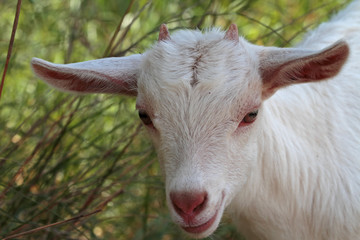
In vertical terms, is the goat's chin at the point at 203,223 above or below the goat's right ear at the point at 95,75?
below

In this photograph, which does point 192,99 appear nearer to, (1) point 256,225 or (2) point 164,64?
(2) point 164,64

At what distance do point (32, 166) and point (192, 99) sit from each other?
1.85 m

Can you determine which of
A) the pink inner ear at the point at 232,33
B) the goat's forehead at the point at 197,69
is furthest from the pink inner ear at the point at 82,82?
the pink inner ear at the point at 232,33

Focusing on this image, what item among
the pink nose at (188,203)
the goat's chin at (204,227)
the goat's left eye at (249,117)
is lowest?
the goat's chin at (204,227)

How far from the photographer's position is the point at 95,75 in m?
2.82

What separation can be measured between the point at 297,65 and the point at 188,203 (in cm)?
83

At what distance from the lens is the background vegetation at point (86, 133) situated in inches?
153

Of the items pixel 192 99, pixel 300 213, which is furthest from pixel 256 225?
pixel 192 99

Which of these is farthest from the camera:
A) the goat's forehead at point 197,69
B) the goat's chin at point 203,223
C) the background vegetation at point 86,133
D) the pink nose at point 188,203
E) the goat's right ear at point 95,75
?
the background vegetation at point 86,133

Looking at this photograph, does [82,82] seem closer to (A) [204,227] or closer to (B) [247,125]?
(B) [247,125]

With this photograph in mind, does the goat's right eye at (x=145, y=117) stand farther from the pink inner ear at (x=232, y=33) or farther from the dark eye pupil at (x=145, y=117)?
the pink inner ear at (x=232, y=33)

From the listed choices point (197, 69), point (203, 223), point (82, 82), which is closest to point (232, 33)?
point (197, 69)

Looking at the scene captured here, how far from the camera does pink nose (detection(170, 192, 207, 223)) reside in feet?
7.95

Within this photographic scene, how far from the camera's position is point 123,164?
4387 millimetres
